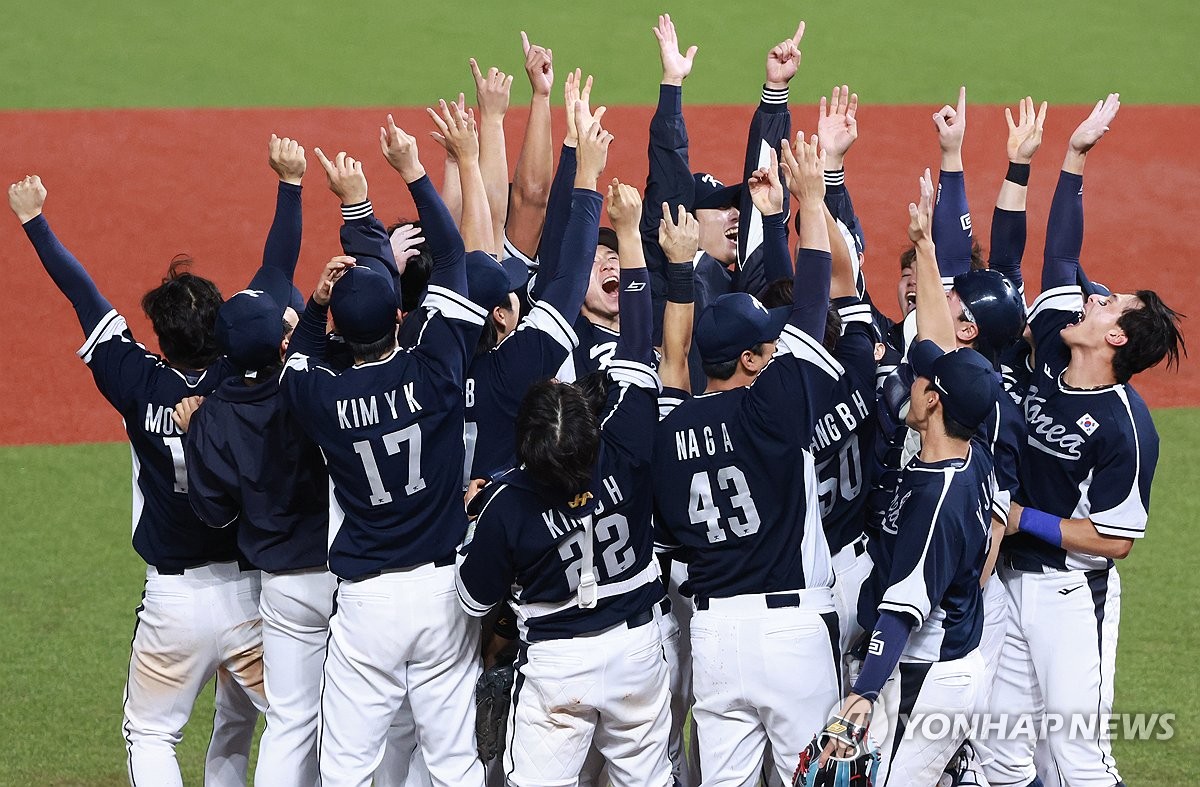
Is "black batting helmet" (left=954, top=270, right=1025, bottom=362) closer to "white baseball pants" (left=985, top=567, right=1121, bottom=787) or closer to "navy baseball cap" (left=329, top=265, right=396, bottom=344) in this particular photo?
"white baseball pants" (left=985, top=567, right=1121, bottom=787)

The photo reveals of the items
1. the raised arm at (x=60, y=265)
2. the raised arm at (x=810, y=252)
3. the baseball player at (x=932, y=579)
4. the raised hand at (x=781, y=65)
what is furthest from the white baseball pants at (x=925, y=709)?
the raised arm at (x=60, y=265)

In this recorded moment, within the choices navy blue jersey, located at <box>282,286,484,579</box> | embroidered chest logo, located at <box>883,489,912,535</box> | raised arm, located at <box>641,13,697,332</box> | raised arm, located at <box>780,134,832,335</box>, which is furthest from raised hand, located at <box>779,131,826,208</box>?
raised arm, located at <box>641,13,697,332</box>

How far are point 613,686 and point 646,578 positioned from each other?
0.30m

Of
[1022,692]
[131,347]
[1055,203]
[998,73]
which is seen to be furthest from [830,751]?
[998,73]

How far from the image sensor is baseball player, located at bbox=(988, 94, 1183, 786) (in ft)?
13.5

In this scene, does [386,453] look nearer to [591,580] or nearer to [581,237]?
[591,580]

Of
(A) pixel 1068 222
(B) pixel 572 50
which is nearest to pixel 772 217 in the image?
(A) pixel 1068 222

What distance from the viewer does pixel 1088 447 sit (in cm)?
413

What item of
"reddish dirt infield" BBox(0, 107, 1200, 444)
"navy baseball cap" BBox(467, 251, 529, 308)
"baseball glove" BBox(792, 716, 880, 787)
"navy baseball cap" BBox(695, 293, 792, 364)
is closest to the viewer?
"baseball glove" BBox(792, 716, 880, 787)

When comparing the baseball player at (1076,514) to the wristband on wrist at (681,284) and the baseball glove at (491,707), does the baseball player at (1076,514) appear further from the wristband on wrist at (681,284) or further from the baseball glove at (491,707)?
the baseball glove at (491,707)

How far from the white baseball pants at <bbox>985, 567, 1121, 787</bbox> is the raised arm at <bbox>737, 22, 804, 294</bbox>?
1411 millimetres

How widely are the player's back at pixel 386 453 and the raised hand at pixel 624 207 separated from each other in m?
0.64

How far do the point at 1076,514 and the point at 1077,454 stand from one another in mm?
188

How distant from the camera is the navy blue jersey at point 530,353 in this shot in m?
4.00
